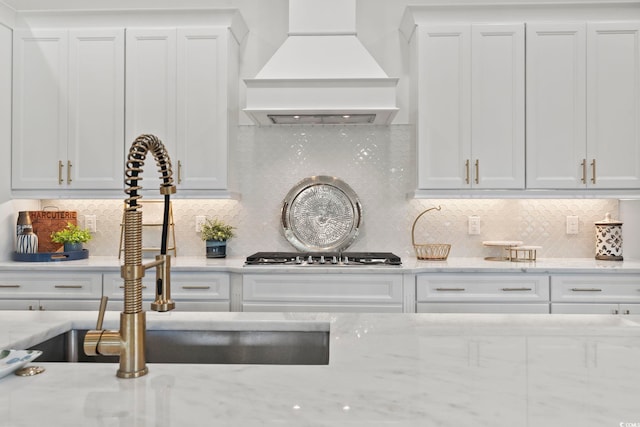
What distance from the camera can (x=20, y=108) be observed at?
3.53 meters

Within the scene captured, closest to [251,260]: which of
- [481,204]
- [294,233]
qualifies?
[294,233]

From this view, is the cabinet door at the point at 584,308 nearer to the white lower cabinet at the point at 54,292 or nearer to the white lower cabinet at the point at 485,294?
the white lower cabinet at the point at 485,294

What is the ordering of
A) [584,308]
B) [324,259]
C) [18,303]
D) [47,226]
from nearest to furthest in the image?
1. [584,308]
2. [18,303]
3. [324,259]
4. [47,226]

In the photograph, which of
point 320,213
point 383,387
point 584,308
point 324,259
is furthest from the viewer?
point 320,213

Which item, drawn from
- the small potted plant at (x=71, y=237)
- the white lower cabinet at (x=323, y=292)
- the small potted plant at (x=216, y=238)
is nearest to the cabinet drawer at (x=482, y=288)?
the white lower cabinet at (x=323, y=292)

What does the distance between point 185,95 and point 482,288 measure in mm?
2240

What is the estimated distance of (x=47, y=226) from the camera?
3609 mm

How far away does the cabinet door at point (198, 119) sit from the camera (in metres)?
3.48

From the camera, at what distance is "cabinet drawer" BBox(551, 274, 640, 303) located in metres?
3.11

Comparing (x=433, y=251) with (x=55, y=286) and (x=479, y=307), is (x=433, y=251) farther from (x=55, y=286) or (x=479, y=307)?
(x=55, y=286)

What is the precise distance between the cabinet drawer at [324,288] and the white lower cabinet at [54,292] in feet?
3.03

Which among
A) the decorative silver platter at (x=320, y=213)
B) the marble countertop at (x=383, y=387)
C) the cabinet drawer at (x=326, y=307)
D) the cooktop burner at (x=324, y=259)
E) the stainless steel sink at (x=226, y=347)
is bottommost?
the cabinet drawer at (x=326, y=307)

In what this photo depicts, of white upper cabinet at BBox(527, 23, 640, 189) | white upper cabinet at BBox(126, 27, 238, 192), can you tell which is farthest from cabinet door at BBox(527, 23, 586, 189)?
white upper cabinet at BBox(126, 27, 238, 192)

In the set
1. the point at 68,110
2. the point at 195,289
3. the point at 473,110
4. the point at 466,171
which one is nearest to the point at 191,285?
the point at 195,289
